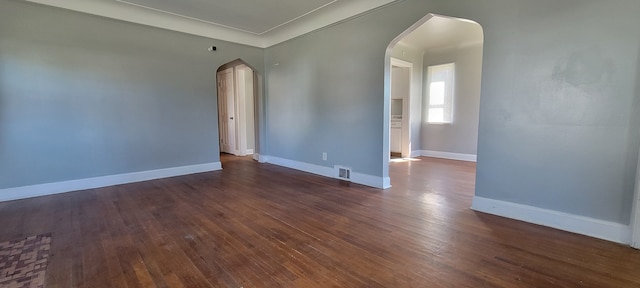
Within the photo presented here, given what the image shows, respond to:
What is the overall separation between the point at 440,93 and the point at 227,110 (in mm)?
5477

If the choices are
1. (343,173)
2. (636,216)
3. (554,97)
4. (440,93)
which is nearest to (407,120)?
(440,93)

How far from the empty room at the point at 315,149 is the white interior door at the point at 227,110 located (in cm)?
132

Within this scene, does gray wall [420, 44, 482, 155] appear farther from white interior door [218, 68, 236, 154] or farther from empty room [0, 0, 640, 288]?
white interior door [218, 68, 236, 154]

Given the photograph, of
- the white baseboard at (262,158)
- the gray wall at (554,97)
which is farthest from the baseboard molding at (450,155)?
the white baseboard at (262,158)

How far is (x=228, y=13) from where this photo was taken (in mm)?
4145

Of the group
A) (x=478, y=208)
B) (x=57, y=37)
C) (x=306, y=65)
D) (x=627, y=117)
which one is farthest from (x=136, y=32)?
(x=627, y=117)

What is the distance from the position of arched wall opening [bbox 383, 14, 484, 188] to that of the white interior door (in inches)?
159

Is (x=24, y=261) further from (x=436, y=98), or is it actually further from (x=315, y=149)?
(x=436, y=98)

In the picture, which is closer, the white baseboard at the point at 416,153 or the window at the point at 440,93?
the window at the point at 440,93

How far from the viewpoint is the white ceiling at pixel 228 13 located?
3.71m

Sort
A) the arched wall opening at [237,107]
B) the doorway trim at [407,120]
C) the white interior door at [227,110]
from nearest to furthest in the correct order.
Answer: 1. the doorway trim at [407,120]
2. the arched wall opening at [237,107]
3. the white interior door at [227,110]

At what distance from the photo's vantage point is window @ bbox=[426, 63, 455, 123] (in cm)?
619

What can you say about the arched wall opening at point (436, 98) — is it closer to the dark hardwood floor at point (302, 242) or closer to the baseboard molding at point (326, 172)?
the baseboard molding at point (326, 172)

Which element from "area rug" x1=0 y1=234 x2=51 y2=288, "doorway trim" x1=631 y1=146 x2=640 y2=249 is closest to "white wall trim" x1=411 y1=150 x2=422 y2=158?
"doorway trim" x1=631 y1=146 x2=640 y2=249
